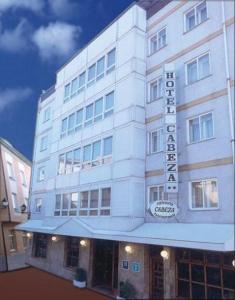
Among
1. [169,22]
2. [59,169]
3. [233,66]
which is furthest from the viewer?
[59,169]

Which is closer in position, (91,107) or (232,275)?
(232,275)

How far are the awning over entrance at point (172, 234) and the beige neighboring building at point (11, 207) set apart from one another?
1096 cm

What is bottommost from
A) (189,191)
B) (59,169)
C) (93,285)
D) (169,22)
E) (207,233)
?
(93,285)

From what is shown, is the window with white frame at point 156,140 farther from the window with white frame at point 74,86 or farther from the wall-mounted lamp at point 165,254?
the window with white frame at point 74,86

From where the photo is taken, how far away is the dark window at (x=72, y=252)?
1968cm

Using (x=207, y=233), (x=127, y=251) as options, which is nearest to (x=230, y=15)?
(x=207, y=233)

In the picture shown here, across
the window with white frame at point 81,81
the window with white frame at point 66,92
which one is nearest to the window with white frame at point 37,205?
the window with white frame at point 66,92

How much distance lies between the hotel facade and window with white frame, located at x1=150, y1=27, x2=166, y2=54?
72mm

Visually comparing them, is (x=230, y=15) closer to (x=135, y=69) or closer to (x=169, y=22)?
(x=169, y=22)

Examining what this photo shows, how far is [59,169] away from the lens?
2236 centimetres

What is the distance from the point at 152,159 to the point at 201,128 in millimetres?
3156

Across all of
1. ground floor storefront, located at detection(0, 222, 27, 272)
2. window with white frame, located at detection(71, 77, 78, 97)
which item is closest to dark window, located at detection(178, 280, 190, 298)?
window with white frame, located at detection(71, 77, 78, 97)

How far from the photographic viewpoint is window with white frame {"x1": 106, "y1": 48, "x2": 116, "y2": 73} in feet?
62.8

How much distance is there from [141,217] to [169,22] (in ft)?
35.9
